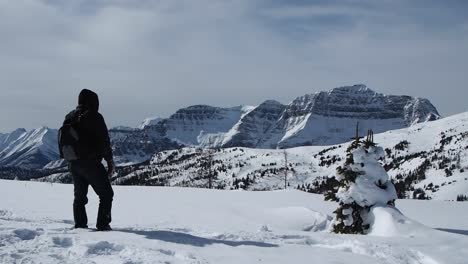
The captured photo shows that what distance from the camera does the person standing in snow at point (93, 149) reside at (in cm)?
916

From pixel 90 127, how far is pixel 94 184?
Answer: 1066 millimetres

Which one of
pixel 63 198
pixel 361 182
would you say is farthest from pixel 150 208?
pixel 361 182

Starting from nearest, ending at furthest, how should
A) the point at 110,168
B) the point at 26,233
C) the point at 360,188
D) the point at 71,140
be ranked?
the point at 26,233 < the point at 71,140 < the point at 110,168 < the point at 360,188

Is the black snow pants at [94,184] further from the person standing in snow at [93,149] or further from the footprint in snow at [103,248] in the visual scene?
the footprint in snow at [103,248]

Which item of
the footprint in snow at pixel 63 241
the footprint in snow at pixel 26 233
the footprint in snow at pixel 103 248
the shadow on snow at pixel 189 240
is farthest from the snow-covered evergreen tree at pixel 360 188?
the footprint in snow at pixel 26 233

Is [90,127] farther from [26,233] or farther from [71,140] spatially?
[26,233]

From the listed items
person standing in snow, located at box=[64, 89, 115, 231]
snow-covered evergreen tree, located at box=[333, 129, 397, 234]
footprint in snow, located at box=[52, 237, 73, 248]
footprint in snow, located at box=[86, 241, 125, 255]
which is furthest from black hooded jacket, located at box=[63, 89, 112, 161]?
snow-covered evergreen tree, located at box=[333, 129, 397, 234]

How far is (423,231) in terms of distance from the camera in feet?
36.7

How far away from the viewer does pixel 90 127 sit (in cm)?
918

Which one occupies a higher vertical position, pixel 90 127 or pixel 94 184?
pixel 90 127

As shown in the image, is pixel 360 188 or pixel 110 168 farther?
pixel 360 188

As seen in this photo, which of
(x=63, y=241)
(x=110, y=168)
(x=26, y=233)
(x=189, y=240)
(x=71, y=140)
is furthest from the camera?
(x=110, y=168)

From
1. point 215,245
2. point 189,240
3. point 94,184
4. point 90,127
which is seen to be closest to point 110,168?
point 94,184

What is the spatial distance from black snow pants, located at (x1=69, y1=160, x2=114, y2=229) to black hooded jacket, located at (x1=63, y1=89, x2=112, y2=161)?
0.18 m
